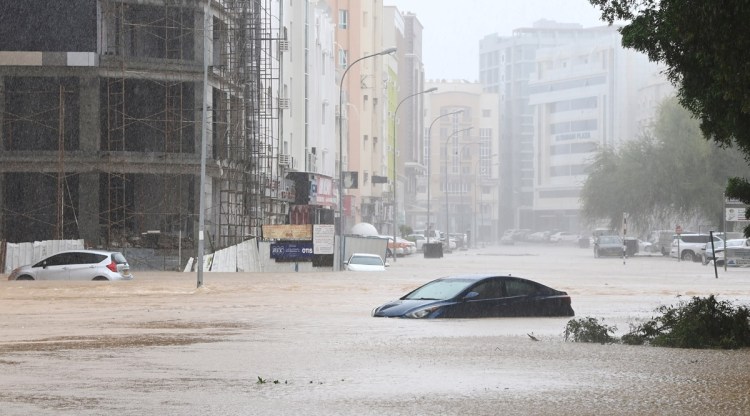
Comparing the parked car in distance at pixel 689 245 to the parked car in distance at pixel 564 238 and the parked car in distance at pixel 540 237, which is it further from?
the parked car in distance at pixel 540 237

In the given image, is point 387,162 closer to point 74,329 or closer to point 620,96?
point 620,96

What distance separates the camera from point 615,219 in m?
98.8

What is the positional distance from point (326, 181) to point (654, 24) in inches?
2770

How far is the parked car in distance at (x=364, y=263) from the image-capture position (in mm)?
58625

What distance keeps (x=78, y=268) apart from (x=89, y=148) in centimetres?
1183

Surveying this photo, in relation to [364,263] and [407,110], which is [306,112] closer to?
[364,263]

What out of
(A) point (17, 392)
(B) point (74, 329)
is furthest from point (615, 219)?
(A) point (17, 392)

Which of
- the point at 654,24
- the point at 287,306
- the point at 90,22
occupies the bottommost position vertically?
the point at 287,306

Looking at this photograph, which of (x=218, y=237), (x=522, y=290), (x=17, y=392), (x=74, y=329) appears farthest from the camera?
(x=218, y=237)

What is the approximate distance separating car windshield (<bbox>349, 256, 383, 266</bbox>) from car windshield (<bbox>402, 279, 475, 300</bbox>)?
3027 centimetres

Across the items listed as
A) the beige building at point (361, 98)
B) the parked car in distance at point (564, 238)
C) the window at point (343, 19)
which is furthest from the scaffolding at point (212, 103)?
the parked car in distance at point (564, 238)

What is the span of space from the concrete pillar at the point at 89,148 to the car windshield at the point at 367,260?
1065cm

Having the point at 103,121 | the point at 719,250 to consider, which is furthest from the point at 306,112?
the point at 103,121

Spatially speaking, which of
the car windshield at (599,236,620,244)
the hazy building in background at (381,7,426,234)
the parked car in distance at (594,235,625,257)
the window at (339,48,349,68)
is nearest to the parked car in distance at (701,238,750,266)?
the parked car in distance at (594,235,625,257)
